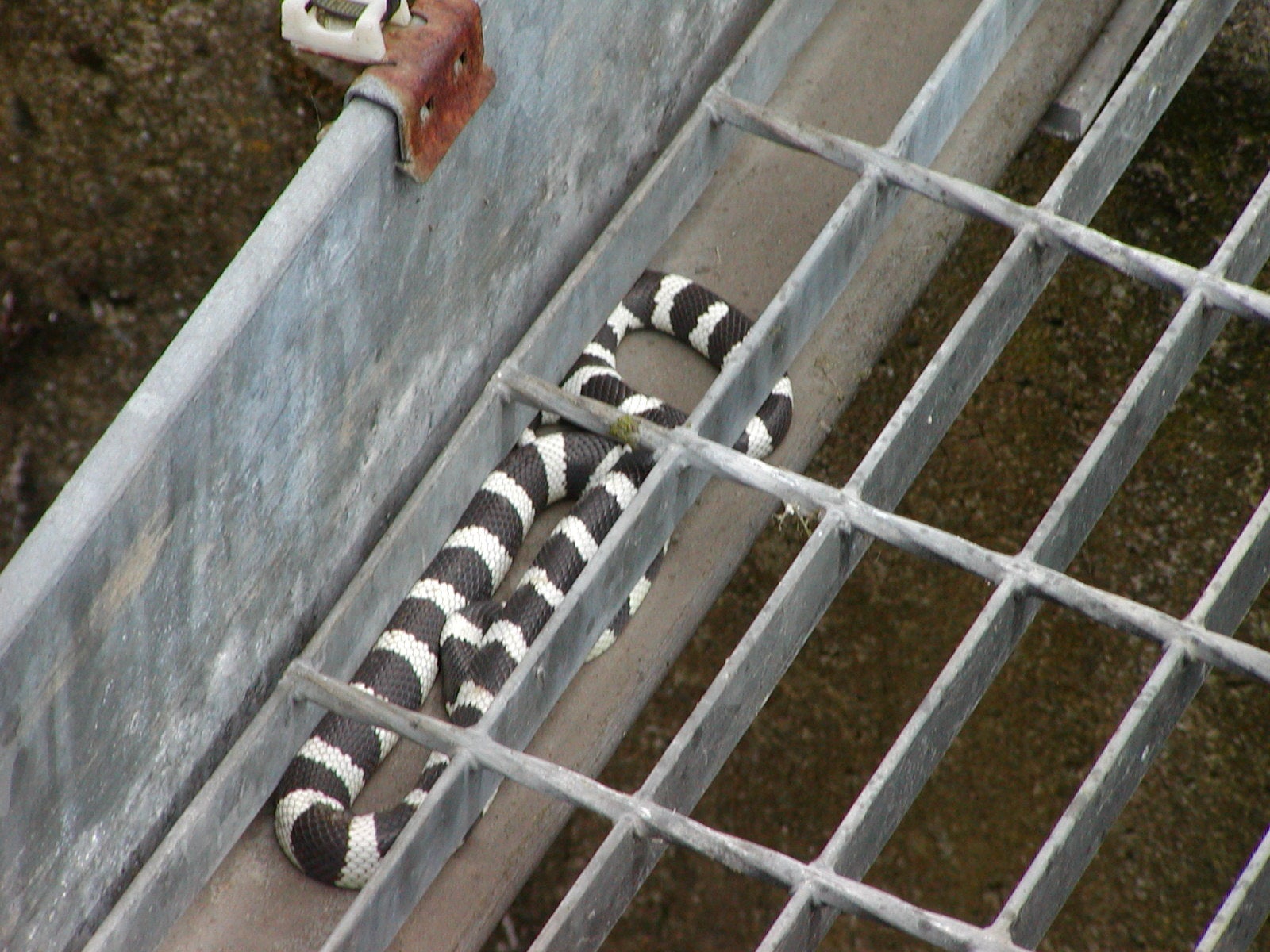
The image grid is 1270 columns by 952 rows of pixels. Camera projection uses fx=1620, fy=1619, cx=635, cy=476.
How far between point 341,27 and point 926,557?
1.12m

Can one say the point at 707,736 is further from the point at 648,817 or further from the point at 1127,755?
the point at 1127,755

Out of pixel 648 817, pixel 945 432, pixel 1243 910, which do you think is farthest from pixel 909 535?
pixel 1243 910

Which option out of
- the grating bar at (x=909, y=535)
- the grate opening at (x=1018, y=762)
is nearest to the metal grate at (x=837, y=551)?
the grating bar at (x=909, y=535)

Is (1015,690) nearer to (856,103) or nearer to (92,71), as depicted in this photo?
(856,103)

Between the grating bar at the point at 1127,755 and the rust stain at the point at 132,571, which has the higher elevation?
the grating bar at the point at 1127,755

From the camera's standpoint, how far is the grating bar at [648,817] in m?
2.11

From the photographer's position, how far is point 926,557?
240 centimetres

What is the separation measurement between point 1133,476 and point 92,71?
4.33 meters

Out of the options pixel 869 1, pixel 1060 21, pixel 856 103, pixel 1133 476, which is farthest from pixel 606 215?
pixel 1133 476

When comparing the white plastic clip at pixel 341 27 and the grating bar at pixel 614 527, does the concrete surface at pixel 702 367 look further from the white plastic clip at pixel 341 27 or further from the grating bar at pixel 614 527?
the white plastic clip at pixel 341 27

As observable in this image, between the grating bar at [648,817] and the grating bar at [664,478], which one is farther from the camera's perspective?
the grating bar at [664,478]

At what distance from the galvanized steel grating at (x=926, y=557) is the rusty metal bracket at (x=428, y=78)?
1.90ft

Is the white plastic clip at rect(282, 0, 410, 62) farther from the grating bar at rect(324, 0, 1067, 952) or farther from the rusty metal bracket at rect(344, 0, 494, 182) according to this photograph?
the grating bar at rect(324, 0, 1067, 952)

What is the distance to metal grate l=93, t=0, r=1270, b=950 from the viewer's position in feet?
7.38
